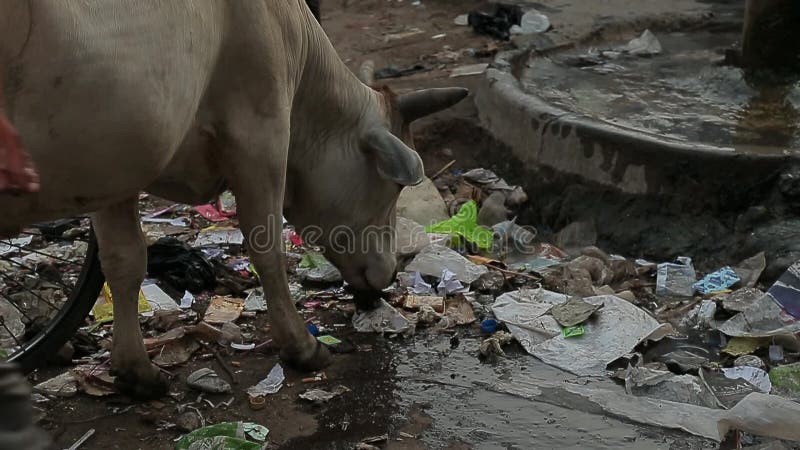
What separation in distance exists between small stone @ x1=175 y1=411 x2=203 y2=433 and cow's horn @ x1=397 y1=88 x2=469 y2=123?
1.66 metres

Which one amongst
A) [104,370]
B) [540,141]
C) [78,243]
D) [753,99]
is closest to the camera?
[104,370]

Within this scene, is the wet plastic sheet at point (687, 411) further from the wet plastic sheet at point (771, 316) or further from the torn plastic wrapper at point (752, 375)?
the wet plastic sheet at point (771, 316)

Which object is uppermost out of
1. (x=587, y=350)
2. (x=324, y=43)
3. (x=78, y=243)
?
(x=324, y=43)

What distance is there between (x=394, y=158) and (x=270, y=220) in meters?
0.64

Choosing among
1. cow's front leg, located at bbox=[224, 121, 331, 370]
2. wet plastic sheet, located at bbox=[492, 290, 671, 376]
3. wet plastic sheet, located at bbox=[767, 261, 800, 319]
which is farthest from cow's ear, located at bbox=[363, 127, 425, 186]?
wet plastic sheet, located at bbox=[767, 261, 800, 319]

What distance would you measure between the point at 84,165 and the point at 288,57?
1168 millimetres

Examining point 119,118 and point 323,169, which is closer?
point 119,118

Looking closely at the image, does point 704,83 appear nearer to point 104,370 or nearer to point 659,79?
point 659,79

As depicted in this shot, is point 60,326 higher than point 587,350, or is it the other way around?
point 60,326

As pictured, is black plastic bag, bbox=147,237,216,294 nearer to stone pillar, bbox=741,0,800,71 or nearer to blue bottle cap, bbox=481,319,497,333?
blue bottle cap, bbox=481,319,497,333

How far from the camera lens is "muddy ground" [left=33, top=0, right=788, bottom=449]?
394 cm

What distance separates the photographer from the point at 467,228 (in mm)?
6125

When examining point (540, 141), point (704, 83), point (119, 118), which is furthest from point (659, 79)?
point (119, 118)

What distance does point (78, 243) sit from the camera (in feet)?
18.0
